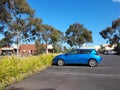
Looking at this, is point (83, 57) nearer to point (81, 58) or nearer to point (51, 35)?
point (81, 58)

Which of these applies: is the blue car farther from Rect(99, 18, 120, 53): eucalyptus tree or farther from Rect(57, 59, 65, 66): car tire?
Rect(99, 18, 120, 53): eucalyptus tree

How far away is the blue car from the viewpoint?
90.3ft

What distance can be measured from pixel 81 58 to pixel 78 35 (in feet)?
204

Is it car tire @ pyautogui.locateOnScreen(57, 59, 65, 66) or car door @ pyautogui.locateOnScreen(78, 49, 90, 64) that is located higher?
car door @ pyautogui.locateOnScreen(78, 49, 90, 64)

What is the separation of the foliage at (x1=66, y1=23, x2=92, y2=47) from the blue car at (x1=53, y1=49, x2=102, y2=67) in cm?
5925

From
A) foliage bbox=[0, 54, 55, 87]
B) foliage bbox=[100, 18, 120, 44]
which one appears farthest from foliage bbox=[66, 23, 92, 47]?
foliage bbox=[0, 54, 55, 87]

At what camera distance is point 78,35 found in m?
89.7

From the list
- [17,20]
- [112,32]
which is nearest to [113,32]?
[112,32]

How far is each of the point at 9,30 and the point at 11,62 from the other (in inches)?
1218

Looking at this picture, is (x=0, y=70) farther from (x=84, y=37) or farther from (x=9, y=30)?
(x=84, y=37)

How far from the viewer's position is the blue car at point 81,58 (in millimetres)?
27531

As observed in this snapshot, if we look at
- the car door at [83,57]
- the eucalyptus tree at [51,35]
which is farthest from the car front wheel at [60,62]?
the eucalyptus tree at [51,35]

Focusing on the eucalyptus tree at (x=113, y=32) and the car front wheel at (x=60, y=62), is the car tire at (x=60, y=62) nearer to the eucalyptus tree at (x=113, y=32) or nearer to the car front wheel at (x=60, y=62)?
the car front wheel at (x=60, y=62)

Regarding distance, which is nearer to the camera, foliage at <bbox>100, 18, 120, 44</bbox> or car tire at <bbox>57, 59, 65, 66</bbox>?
car tire at <bbox>57, 59, 65, 66</bbox>
